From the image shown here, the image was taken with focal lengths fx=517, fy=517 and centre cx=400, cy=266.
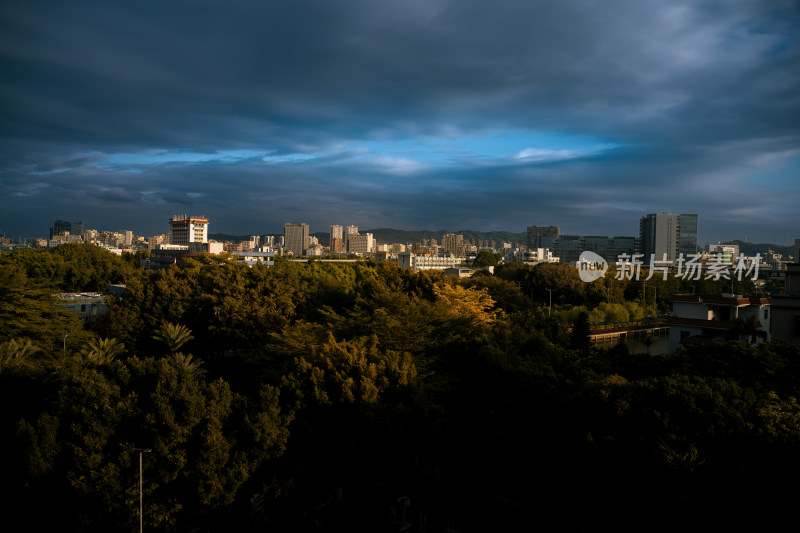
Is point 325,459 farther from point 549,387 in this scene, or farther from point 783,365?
point 783,365

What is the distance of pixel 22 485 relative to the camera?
11688 mm

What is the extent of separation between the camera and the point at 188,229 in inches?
4336

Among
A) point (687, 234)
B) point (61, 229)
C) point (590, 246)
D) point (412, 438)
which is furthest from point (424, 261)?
point (61, 229)

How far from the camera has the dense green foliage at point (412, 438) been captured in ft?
30.4

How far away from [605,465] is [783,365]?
5.65m

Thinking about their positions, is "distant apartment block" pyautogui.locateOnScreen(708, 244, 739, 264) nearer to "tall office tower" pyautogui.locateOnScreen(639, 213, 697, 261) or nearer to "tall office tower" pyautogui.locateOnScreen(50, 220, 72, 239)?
"tall office tower" pyautogui.locateOnScreen(639, 213, 697, 261)

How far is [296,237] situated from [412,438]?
583 feet

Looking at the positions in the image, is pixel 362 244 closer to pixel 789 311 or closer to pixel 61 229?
pixel 61 229

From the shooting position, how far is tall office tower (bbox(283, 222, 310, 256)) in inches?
7259

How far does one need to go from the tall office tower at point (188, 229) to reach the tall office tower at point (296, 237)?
6917 centimetres

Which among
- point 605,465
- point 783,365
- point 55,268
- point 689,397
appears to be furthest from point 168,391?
point 55,268

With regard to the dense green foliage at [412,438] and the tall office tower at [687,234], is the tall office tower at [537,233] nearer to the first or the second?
the tall office tower at [687,234]

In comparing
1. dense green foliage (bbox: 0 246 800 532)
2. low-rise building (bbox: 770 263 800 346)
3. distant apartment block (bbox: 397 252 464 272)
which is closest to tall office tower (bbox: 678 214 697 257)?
distant apartment block (bbox: 397 252 464 272)

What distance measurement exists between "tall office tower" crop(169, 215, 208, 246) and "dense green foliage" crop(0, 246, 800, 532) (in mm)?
96197
